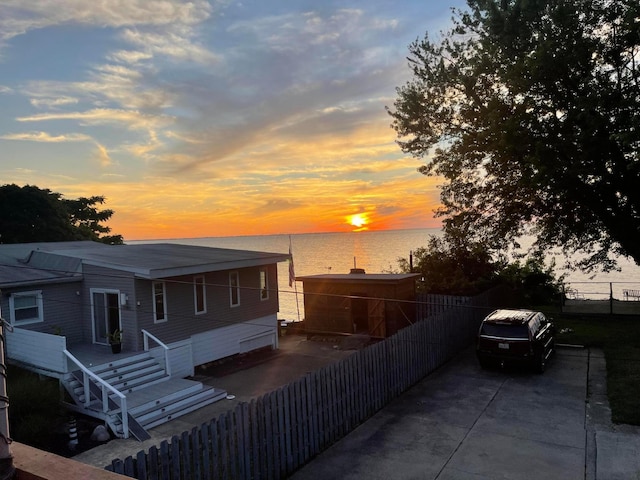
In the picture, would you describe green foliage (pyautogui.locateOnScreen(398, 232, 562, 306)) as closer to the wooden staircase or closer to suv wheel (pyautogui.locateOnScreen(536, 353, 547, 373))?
suv wheel (pyautogui.locateOnScreen(536, 353, 547, 373))

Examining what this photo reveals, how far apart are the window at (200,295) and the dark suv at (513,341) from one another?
10736mm

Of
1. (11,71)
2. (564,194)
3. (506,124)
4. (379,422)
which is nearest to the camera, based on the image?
(379,422)

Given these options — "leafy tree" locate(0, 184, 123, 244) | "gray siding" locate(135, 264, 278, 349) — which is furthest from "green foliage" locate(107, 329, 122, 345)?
"leafy tree" locate(0, 184, 123, 244)

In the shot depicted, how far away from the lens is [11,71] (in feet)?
44.2

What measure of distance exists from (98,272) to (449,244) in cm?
1985

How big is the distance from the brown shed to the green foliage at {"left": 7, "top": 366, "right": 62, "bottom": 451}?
10.7 meters

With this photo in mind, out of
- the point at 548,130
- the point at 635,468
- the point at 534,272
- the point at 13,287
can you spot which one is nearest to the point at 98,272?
the point at 13,287

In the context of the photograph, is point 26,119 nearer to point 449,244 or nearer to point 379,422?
point 379,422

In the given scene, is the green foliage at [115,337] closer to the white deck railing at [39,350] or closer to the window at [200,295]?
the white deck railing at [39,350]

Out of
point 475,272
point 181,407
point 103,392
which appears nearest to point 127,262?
point 103,392

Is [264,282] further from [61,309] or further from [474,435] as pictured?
[474,435]

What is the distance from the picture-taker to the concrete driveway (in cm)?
854

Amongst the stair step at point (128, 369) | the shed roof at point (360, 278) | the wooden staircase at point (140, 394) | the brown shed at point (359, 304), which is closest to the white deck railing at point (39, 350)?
the wooden staircase at point (140, 394)

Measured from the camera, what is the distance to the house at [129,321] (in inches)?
529
